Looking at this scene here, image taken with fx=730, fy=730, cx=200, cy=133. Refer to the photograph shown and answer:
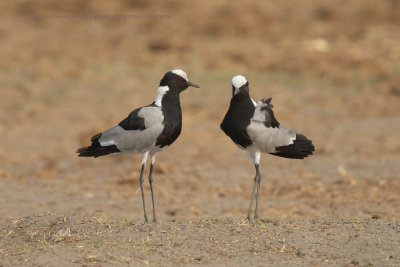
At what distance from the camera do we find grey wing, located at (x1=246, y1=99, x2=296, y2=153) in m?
6.88

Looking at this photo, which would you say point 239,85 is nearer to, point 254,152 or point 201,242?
point 254,152

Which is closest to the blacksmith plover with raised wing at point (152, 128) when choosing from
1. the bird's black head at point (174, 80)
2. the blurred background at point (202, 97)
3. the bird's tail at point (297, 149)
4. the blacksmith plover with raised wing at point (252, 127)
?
the bird's black head at point (174, 80)

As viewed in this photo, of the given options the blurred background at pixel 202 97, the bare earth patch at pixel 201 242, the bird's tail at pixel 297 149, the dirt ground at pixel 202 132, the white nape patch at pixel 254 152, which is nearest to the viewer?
the bare earth patch at pixel 201 242

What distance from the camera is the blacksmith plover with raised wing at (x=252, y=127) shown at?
683cm

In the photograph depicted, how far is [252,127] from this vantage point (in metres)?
6.85

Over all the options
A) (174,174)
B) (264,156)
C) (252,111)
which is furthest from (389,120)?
(252,111)

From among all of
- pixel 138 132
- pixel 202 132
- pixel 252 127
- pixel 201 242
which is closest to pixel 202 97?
pixel 202 132

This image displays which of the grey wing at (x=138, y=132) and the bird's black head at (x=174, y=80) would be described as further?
the bird's black head at (x=174, y=80)

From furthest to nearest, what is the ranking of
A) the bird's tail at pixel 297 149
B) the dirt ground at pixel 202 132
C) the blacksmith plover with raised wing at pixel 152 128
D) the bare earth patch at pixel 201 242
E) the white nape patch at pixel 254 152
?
1. the bird's tail at pixel 297 149
2. the white nape patch at pixel 254 152
3. the blacksmith plover with raised wing at pixel 152 128
4. the dirt ground at pixel 202 132
5. the bare earth patch at pixel 201 242

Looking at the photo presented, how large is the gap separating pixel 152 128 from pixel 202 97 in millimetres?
9860

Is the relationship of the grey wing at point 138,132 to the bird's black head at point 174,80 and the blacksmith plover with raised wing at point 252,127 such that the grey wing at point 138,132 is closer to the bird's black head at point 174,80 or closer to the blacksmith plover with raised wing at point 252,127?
the bird's black head at point 174,80

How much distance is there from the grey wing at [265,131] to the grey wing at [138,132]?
2.86ft

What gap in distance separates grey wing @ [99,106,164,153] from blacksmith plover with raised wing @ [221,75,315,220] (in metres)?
0.64

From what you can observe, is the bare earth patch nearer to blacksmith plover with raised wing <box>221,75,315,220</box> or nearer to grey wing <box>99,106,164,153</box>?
blacksmith plover with raised wing <box>221,75,315,220</box>
